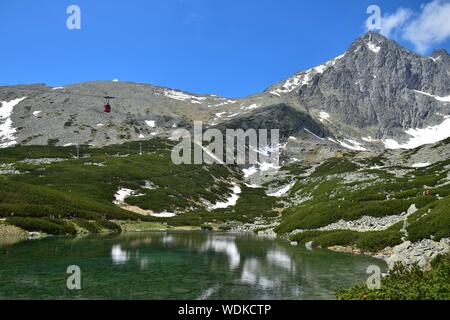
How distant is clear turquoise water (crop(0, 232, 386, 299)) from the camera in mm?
27172

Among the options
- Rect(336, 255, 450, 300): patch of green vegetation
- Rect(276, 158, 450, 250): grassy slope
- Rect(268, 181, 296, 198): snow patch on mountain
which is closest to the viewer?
Rect(336, 255, 450, 300): patch of green vegetation

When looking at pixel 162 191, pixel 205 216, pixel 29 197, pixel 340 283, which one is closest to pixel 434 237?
pixel 340 283

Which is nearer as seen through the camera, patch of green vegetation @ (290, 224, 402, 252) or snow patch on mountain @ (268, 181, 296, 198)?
patch of green vegetation @ (290, 224, 402, 252)

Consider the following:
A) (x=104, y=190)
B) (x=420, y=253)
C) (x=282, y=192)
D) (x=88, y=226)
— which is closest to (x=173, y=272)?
(x=420, y=253)

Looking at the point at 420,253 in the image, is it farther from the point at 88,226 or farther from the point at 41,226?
the point at 88,226

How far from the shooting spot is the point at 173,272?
3516 centimetres

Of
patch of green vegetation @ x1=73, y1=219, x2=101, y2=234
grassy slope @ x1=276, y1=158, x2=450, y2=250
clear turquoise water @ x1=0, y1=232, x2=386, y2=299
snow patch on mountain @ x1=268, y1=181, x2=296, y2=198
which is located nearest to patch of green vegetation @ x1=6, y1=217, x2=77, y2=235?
patch of green vegetation @ x1=73, y1=219, x2=101, y2=234

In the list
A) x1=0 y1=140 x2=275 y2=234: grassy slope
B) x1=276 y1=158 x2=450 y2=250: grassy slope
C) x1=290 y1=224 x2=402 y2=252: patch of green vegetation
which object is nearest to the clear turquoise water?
x1=290 y1=224 x2=402 y2=252: patch of green vegetation

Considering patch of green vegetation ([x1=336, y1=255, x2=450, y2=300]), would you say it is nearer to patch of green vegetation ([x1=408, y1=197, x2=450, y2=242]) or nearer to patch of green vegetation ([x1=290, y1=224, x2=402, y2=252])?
patch of green vegetation ([x1=408, y1=197, x2=450, y2=242])

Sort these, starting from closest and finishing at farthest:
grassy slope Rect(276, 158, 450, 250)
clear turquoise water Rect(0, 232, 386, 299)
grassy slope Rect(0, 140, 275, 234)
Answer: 1. clear turquoise water Rect(0, 232, 386, 299)
2. grassy slope Rect(276, 158, 450, 250)
3. grassy slope Rect(0, 140, 275, 234)

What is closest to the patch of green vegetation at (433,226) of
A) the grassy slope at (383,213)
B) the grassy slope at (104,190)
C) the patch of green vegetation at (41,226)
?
the grassy slope at (383,213)

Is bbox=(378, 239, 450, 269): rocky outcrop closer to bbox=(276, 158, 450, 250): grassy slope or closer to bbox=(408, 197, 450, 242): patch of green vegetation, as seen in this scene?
bbox=(408, 197, 450, 242): patch of green vegetation

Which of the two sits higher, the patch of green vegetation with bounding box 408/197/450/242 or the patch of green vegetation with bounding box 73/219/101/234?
the patch of green vegetation with bounding box 408/197/450/242

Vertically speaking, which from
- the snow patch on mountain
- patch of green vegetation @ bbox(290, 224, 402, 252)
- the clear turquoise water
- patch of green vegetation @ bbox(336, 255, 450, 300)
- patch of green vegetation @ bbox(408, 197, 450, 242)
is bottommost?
the clear turquoise water
